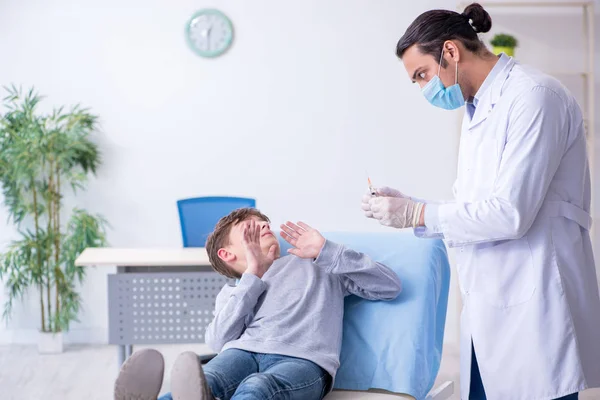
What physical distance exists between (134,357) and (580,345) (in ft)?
2.93

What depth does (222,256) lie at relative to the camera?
86.6 inches

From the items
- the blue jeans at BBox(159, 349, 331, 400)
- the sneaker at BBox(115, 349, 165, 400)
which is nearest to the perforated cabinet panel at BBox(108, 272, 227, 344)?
the blue jeans at BBox(159, 349, 331, 400)

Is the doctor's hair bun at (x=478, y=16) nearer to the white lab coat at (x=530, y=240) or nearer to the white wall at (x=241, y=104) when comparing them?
the white lab coat at (x=530, y=240)

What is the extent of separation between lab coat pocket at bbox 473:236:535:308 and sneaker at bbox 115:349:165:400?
688 mm

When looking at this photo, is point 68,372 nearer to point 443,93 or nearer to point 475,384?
point 475,384

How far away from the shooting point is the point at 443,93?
1.80 m

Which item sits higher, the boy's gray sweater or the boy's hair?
the boy's hair

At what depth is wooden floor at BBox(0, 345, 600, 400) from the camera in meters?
3.46

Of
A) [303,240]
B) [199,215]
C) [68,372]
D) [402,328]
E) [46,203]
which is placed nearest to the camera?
[303,240]

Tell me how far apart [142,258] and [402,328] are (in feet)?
4.59

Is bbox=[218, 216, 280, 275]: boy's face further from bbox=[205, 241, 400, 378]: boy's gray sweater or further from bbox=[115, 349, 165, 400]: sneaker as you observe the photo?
bbox=[115, 349, 165, 400]: sneaker

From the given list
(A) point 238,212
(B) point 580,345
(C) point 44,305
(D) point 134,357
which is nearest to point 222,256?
(A) point 238,212

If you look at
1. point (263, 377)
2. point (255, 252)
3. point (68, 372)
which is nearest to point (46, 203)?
point (68, 372)

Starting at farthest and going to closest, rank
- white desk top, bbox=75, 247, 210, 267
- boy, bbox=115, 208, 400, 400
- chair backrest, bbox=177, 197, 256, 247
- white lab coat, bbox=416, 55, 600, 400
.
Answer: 1. chair backrest, bbox=177, 197, 256, 247
2. white desk top, bbox=75, 247, 210, 267
3. boy, bbox=115, 208, 400, 400
4. white lab coat, bbox=416, 55, 600, 400
